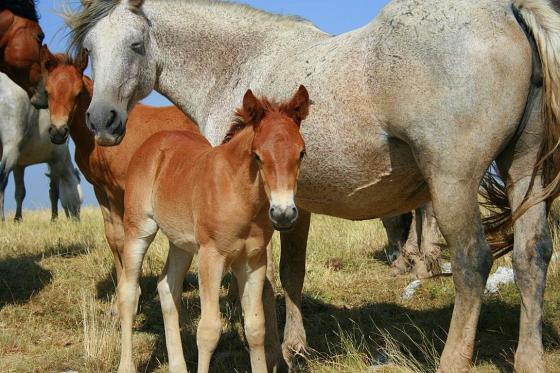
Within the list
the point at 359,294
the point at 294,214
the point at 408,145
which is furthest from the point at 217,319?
the point at 359,294

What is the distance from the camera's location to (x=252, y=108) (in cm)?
372

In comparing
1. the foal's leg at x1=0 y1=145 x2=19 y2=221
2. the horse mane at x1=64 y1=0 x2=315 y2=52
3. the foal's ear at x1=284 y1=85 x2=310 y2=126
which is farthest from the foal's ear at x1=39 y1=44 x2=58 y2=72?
the foal's leg at x1=0 y1=145 x2=19 y2=221

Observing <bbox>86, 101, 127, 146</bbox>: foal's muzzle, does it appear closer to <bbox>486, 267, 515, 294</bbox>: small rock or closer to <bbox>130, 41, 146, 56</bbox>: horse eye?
<bbox>130, 41, 146, 56</bbox>: horse eye

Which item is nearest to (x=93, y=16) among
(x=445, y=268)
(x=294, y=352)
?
(x=294, y=352)

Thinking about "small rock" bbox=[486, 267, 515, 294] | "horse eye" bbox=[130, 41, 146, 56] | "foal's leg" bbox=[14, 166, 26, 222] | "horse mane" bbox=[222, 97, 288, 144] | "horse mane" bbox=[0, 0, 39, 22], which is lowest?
"foal's leg" bbox=[14, 166, 26, 222]

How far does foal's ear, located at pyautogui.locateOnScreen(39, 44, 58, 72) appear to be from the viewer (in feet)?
21.8

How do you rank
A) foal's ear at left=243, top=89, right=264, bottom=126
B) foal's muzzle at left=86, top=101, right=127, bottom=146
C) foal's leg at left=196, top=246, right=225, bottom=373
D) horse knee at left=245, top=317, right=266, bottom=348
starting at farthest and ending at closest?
foal's muzzle at left=86, top=101, right=127, bottom=146
horse knee at left=245, top=317, right=266, bottom=348
foal's leg at left=196, top=246, right=225, bottom=373
foal's ear at left=243, top=89, right=264, bottom=126

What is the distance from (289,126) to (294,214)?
48 cm

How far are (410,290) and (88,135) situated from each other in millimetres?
3285

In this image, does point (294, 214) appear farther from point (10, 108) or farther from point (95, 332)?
point (10, 108)

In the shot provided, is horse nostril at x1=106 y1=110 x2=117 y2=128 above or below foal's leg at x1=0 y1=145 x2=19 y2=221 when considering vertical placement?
above

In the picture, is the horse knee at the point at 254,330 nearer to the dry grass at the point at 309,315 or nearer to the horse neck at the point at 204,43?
the dry grass at the point at 309,315

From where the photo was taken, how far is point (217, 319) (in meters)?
4.03

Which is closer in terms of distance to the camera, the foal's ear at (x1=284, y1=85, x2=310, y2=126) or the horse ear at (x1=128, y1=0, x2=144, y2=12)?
the foal's ear at (x1=284, y1=85, x2=310, y2=126)
